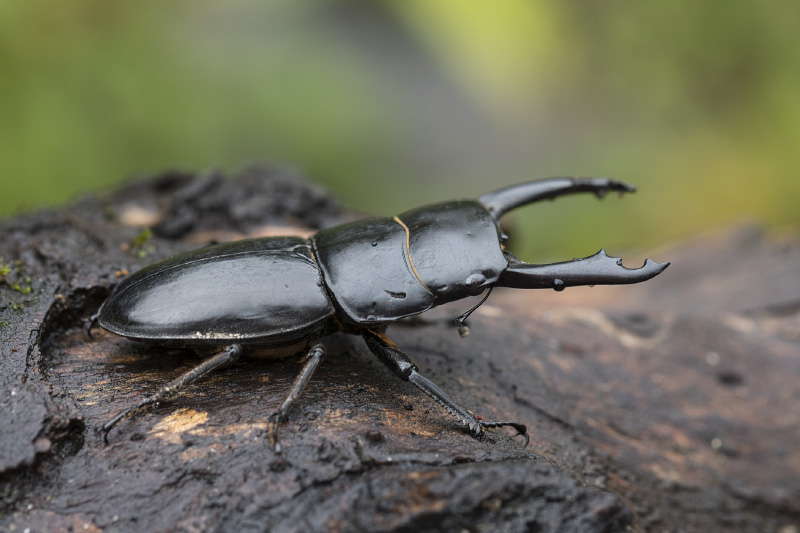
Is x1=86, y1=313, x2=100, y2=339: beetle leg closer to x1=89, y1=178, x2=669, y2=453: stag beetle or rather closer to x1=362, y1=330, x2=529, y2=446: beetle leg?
x1=89, y1=178, x2=669, y2=453: stag beetle

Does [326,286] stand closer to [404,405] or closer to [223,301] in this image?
[223,301]

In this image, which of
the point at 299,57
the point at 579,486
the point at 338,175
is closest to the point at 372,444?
the point at 579,486

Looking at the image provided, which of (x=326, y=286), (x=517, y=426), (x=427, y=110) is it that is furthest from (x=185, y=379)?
(x=427, y=110)

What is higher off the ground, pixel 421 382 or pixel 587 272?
pixel 587 272

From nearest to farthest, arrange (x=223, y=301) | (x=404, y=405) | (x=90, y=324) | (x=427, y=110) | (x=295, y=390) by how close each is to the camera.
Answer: (x=295, y=390) < (x=223, y=301) < (x=404, y=405) < (x=90, y=324) < (x=427, y=110)

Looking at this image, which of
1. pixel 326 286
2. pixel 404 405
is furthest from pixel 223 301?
pixel 404 405

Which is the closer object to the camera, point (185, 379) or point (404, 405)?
point (185, 379)

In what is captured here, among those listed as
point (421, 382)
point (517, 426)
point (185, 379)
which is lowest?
point (517, 426)

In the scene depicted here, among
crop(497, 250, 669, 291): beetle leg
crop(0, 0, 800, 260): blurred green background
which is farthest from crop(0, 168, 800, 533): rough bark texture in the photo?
crop(0, 0, 800, 260): blurred green background

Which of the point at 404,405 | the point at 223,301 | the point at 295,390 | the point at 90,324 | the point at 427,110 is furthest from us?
the point at 427,110
